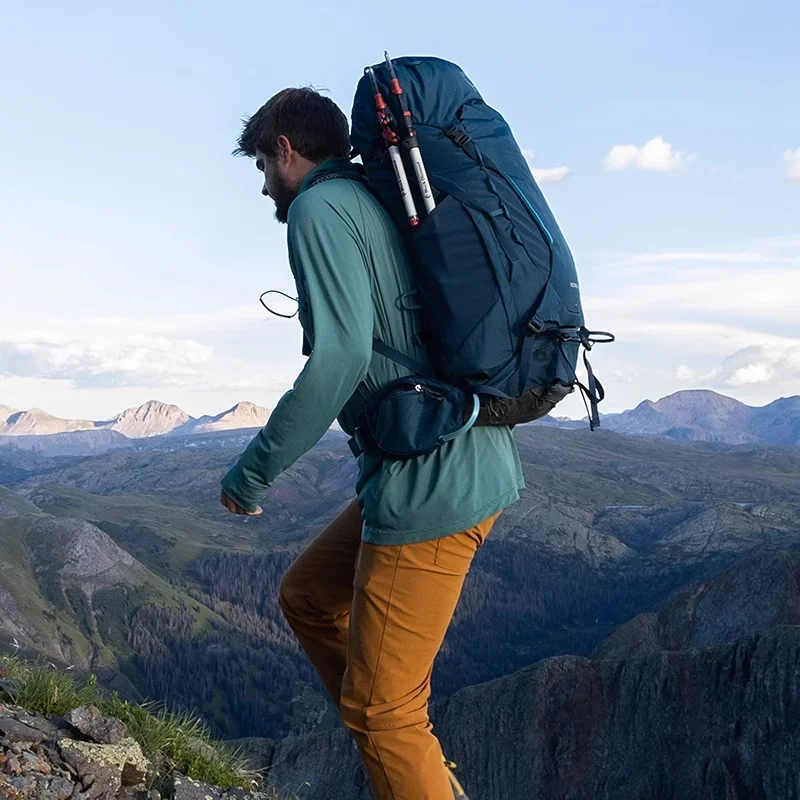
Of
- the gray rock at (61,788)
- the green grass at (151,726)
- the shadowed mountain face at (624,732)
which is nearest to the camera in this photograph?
the gray rock at (61,788)

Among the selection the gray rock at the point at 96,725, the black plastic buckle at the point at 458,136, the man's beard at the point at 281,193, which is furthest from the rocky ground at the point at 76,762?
the black plastic buckle at the point at 458,136

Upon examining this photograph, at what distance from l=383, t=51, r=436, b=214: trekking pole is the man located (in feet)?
0.77

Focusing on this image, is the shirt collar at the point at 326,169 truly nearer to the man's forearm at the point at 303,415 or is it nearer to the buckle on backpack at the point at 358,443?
the man's forearm at the point at 303,415

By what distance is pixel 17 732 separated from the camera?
4891 millimetres

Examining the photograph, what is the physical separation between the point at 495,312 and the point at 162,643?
205461 millimetres

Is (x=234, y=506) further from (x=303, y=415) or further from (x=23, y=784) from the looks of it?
(x=23, y=784)

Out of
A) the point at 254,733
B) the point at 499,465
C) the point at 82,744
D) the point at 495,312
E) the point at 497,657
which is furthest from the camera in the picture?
the point at 497,657

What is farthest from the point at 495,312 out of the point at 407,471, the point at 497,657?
the point at 497,657

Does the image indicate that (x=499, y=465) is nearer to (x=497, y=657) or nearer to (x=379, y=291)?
(x=379, y=291)

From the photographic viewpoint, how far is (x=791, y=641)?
6050 cm

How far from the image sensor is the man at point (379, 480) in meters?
3.79

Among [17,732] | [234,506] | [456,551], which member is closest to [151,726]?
[17,732]

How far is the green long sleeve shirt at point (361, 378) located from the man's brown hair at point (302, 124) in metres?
0.30

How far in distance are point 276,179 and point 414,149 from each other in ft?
2.81
